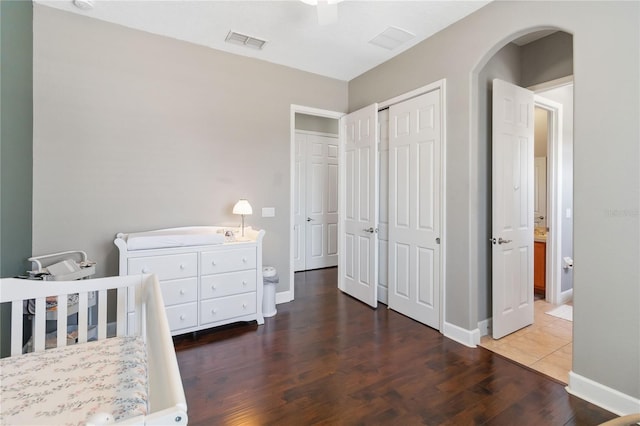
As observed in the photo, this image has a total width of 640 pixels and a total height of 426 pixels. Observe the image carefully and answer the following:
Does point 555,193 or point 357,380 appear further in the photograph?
point 555,193

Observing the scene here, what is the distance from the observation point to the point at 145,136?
2916mm

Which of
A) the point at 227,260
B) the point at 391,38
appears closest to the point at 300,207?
→ the point at 227,260

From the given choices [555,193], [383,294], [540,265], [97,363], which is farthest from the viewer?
[540,265]

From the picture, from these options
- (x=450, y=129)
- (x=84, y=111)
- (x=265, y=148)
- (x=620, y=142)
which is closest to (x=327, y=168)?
(x=265, y=148)

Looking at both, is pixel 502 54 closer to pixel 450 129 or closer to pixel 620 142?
pixel 450 129

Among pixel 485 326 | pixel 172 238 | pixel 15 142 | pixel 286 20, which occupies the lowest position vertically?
pixel 485 326

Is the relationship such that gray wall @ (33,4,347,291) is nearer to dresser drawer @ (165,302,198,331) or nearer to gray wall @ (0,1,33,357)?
gray wall @ (0,1,33,357)

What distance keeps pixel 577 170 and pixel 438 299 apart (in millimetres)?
1552

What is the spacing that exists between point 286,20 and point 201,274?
2408mm

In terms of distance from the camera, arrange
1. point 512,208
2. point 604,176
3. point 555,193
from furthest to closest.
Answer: point 555,193 < point 512,208 < point 604,176

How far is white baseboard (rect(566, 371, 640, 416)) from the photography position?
1721 mm

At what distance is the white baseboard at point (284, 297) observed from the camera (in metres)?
3.65

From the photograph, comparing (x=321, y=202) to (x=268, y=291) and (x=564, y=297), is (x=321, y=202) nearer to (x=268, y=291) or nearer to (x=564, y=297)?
(x=268, y=291)

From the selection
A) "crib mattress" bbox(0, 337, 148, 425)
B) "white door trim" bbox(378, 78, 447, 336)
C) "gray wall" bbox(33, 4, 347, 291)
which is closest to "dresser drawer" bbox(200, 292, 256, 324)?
"gray wall" bbox(33, 4, 347, 291)
